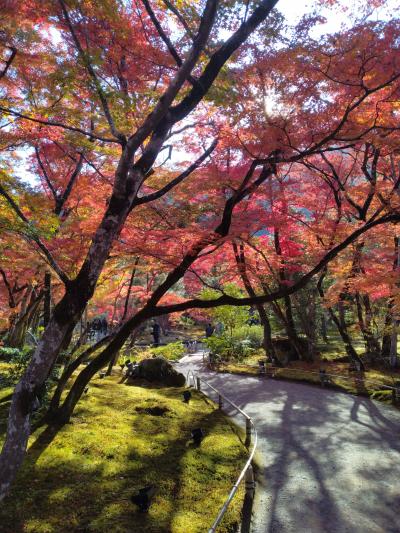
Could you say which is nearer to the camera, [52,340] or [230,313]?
[52,340]

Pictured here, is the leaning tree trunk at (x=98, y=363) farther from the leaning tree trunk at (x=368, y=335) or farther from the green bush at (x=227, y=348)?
the green bush at (x=227, y=348)

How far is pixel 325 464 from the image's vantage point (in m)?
6.76

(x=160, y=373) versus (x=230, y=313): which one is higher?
(x=230, y=313)

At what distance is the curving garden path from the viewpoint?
16.5 feet

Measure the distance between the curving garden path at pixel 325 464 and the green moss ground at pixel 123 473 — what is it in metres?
0.62

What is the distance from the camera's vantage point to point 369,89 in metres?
6.93

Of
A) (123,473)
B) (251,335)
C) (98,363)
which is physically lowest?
(123,473)

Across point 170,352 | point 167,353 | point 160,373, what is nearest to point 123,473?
point 160,373

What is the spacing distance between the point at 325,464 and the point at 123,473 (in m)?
3.75

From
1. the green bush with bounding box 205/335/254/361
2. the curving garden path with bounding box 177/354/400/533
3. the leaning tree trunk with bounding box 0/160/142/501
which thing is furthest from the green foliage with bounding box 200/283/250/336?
the leaning tree trunk with bounding box 0/160/142/501

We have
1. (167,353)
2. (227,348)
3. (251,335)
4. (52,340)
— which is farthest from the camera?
(251,335)

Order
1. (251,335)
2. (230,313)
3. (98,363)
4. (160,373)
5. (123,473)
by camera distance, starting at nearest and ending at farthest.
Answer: (123,473) < (98,363) < (160,373) < (230,313) < (251,335)

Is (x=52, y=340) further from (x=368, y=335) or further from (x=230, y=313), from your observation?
(x=230, y=313)

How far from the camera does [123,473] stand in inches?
237
